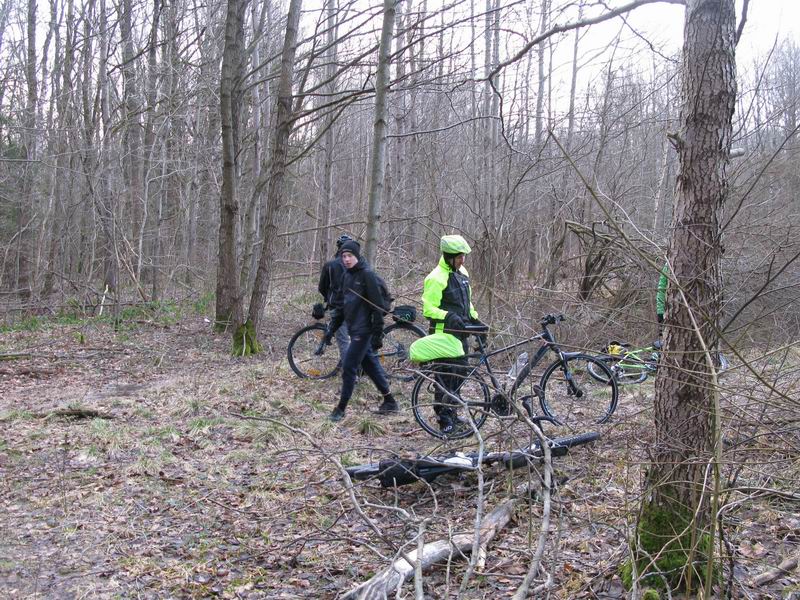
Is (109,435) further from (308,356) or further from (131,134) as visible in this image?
(131,134)

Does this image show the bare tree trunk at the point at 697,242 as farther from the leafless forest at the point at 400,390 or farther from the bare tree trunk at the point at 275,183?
the bare tree trunk at the point at 275,183

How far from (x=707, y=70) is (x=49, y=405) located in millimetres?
7658

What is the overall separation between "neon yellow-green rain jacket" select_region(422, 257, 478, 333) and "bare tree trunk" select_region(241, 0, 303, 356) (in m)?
4.89

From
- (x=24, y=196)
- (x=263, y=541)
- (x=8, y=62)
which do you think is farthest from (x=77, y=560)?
(x=8, y=62)

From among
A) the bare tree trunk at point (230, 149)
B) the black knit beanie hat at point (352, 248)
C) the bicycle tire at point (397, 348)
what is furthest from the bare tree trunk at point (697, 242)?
the bare tree trunk at point (230, 149)

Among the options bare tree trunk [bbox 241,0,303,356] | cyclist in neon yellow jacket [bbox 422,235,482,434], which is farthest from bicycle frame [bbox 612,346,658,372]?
bare tree trunk [bbox 241,0,303,356]

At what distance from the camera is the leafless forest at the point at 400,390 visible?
10.9 ft

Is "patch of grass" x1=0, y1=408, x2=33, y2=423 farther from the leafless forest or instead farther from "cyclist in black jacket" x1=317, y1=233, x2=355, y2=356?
"cyclist in black jacket" x1=317, y1=233, x2=355, y2=356

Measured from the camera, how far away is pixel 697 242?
10.7ft

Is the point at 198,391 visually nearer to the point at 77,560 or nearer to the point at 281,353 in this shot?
the point at 281,353

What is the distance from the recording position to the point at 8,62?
19062mm

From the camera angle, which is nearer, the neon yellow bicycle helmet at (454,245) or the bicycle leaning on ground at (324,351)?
the neon yellow bicycle helmet at (454,245)

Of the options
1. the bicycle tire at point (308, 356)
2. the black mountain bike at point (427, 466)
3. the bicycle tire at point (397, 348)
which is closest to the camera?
the black mountain bike at point (427, 466)

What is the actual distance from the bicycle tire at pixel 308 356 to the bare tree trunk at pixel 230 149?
2.18 metres
